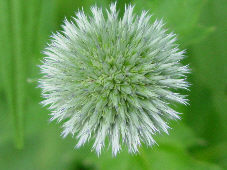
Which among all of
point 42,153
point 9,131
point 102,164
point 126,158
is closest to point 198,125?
point 126,158

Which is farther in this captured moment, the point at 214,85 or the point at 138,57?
the point at 214,85

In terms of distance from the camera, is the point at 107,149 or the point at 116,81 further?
the point at 107,149

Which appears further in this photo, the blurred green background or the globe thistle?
the blurred green background

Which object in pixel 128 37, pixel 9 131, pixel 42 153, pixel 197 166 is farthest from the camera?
pixel 42 153

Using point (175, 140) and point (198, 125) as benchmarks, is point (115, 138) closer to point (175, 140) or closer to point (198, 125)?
point (175, 140)

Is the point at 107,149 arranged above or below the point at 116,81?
below
